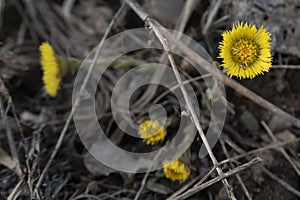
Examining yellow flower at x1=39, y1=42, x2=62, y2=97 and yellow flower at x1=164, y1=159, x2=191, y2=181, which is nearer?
yellow flower at x1=164, y1=159, x2=191, y2=181

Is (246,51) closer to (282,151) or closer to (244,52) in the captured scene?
(244,52)

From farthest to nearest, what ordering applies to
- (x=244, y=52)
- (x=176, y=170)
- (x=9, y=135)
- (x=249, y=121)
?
(x=249, y=121), (x=9, y=135), (x=176, y=170), (x=244, y=52)

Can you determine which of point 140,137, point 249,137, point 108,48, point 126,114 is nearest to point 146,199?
point 140,137

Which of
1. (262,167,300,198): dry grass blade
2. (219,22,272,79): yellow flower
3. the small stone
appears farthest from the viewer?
the small stone

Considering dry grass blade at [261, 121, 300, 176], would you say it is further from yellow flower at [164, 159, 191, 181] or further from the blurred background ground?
yellow flower at [164, 159, 191, 181]

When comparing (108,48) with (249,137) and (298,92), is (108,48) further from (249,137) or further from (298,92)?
(298,92)

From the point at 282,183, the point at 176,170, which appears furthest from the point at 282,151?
the point at 176,170

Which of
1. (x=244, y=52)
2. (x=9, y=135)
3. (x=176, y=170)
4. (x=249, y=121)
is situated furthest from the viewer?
(x=249, y=121)

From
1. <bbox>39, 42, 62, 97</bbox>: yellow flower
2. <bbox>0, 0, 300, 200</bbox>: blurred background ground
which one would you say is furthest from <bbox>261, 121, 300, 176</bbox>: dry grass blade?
<bbox>39, 42, 62, 97</bbox>: yellow flower
